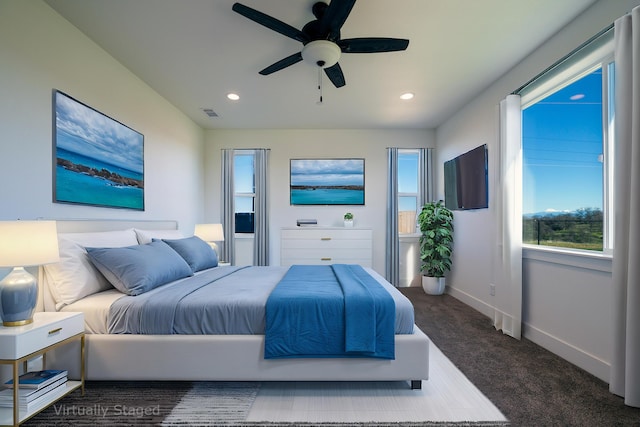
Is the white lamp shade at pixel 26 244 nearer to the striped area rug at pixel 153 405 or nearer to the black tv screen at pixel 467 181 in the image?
the striped area rug at pixel 153 405

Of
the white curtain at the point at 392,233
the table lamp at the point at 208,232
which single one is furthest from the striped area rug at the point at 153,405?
the white curtain at the point at 392,233

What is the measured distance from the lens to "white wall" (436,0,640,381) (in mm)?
2162

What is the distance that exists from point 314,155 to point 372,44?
3.08 metres

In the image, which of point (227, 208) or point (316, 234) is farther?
point (227, 208)

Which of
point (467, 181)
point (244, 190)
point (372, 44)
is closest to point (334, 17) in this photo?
point (372, 44)

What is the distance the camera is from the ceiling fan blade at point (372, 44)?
2143 millimetres

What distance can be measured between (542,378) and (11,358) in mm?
3125

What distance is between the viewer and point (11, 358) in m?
1.48

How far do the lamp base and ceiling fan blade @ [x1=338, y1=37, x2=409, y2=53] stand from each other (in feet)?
8.00

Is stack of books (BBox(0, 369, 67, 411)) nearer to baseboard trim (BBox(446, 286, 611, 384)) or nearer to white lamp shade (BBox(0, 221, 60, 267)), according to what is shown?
white lamp shade (BBox(0, 221, 60, 267))

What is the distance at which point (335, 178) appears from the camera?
206 inches

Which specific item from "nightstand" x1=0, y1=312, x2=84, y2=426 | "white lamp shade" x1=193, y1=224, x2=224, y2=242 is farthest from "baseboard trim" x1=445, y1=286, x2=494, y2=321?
"nightstand" x1=0, y1=312, x2=84, y2=426

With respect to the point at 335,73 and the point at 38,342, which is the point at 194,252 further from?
the point at 335,73

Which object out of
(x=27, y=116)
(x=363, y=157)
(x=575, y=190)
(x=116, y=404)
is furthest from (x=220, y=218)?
(x=575, y=190)
